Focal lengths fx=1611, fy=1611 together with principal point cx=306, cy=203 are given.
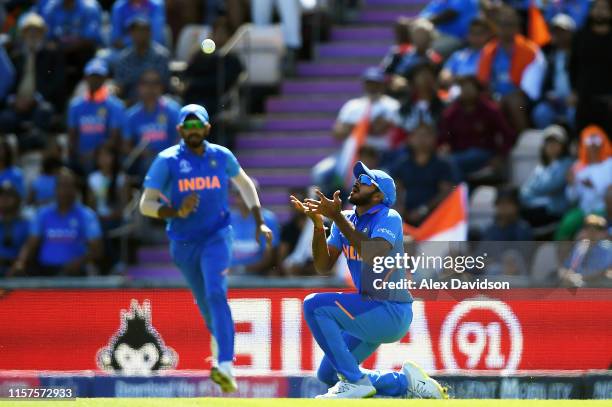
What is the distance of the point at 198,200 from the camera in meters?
13.0

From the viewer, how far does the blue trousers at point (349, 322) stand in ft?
37.8

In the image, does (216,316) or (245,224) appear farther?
(245,224)

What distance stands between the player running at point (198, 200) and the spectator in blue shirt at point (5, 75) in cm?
774

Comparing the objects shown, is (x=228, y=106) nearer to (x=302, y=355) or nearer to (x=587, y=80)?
(x=587, y=80)

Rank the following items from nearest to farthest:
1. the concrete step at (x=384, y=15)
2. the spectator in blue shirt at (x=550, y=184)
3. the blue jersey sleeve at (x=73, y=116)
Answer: the spectator in blue shirt at (x=550, y=184) → the blue jersey sleeve at (x=73, y=116) → the concrete step at (x=384, y=15)

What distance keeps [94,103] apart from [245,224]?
2625mm

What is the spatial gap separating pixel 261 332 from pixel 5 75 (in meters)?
8.30

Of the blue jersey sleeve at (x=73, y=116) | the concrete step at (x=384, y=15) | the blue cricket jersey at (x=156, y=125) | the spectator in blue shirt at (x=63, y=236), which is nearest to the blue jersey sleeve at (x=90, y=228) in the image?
the spectator in blue shirt at (x=63, y=236)

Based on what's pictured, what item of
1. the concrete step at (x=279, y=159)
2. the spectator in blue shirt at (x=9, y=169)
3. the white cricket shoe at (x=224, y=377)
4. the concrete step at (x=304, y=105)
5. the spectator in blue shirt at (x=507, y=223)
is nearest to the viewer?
the white cricket shoe at (x=224, y=377)

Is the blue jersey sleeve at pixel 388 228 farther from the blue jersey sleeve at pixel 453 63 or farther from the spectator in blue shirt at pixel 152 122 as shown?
the spectator in blue shirt at pixel 152 122

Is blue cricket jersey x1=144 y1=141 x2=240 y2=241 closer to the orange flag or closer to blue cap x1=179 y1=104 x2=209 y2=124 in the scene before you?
blue cap x1=179 y1=104 x2=209 y2=124

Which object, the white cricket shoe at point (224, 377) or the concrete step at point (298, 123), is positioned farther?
the concrete step at point (298, 123)

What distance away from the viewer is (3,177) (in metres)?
18.7

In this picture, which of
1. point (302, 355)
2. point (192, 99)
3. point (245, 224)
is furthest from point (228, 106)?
point (302, 355)
